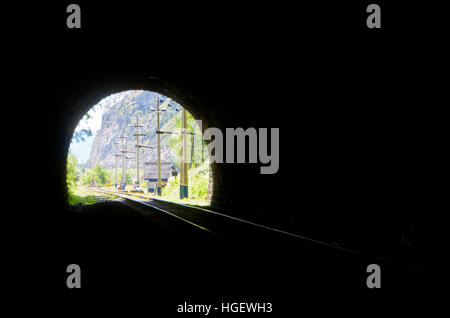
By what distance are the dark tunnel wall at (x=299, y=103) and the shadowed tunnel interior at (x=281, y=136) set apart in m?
0.03

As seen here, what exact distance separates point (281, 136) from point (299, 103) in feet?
5.16

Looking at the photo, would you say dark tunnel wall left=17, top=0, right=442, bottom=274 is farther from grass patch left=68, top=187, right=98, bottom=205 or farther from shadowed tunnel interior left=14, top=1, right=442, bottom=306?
grass patch left=68, top=187, right=98, bottom=205

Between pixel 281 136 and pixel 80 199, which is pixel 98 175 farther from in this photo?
pixel 281 136

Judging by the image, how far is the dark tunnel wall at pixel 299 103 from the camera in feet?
21.6

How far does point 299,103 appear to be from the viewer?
1001 cm

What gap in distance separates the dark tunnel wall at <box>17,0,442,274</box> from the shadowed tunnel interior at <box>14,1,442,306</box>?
33mm

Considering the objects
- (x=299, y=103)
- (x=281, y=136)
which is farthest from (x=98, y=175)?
(x=299, y=103)

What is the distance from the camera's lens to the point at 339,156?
853 centimetres

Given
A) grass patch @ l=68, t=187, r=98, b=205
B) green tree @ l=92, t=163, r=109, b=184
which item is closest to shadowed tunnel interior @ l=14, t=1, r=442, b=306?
grass patch @ l=68, t=187, r=98, b=205

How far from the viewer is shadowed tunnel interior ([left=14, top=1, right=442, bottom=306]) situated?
5.95 metres

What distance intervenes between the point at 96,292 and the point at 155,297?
0.68 metres
